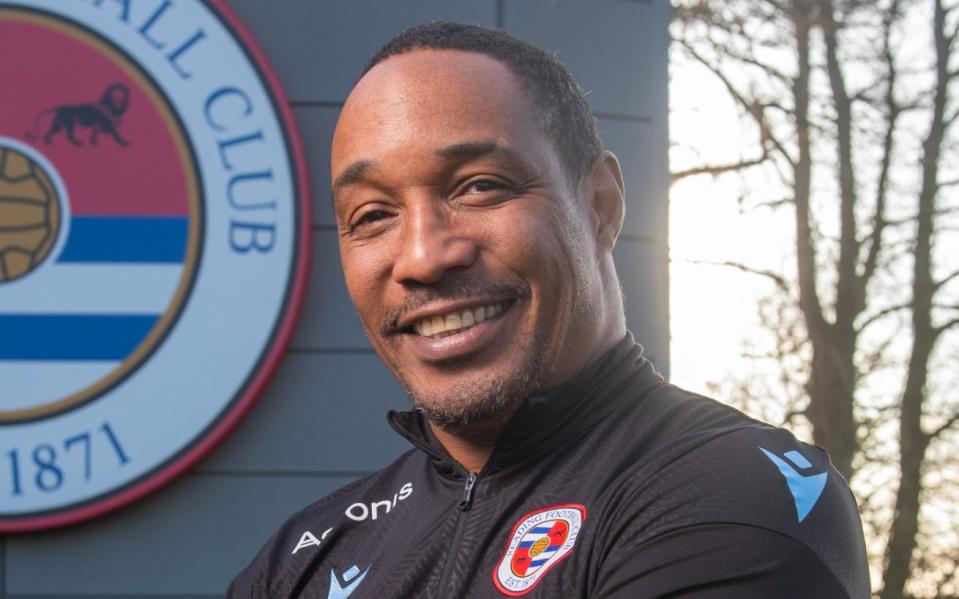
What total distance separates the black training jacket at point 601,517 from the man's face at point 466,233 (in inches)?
2.6

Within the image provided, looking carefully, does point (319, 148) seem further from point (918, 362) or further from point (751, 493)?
point (918, 362)

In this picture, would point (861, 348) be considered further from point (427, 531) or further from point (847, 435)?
point (427, 531)

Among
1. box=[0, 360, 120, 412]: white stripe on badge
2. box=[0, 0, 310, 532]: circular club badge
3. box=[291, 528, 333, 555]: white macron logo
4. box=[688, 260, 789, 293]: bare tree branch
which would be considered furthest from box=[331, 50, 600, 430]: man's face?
box=[688, 260, 789, 293]: bare tree branch

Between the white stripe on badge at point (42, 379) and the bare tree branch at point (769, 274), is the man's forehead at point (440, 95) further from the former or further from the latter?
the bare tree branch at point (769, 274)

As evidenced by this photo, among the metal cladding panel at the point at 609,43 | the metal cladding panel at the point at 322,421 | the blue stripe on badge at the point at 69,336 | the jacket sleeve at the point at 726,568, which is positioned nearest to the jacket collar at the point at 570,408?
the jacket sleeve at the point at 726,568

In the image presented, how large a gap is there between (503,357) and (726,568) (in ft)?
1.48

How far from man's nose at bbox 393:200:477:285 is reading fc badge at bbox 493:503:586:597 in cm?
31

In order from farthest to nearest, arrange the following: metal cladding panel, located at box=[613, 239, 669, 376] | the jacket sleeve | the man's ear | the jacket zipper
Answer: metal cladding panel, located at box=[613, 239, 669, 376]
the man's ear
the jacket zipper
the jacket sleeve

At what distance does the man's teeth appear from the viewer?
5.01ft

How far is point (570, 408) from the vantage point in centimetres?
156

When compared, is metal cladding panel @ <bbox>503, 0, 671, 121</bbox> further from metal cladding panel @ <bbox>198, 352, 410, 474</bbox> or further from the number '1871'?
the number '1871'

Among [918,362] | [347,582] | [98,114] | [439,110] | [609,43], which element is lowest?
[918,362]

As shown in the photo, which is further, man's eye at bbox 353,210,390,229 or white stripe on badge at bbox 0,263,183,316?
white stripe on badge at bbox 0,263,183,316

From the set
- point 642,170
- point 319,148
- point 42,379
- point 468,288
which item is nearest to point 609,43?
point 642,170
